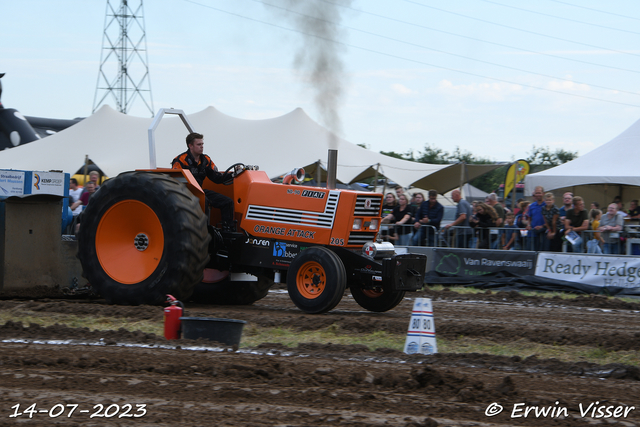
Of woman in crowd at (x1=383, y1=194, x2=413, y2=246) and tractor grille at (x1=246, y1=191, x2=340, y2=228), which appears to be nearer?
tractor grille at (x1=246, y1=191, x2=340, y2=228)

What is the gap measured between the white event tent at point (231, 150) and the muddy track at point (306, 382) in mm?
11867

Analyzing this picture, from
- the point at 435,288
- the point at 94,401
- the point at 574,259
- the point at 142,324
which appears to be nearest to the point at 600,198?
the point at 574,259

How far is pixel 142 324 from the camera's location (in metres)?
7.38

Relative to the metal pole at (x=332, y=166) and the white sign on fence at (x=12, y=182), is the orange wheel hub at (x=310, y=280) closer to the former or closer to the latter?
the metal pole at (x=332, y=166)

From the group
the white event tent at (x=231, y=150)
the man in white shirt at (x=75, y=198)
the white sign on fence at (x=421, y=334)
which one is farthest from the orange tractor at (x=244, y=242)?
the white event tent at (x=231, y=150)

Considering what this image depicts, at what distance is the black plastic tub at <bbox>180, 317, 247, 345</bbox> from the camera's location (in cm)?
636

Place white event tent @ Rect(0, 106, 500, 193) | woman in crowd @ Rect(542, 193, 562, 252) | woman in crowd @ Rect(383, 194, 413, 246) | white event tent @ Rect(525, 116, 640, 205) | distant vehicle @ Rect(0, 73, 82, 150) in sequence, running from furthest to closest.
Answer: distant vehicle @ Rect(0, 73, 82, 150), white event tent @ Rect(0, 106, 500, 193), white event tent @ Rect(525, 116, 640, 205), woman in crowd @ Rect(383, 194, 413, 246), woman in crowd @ Rect(542, 193, 562, 252)

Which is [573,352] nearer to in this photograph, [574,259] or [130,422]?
[130,422]

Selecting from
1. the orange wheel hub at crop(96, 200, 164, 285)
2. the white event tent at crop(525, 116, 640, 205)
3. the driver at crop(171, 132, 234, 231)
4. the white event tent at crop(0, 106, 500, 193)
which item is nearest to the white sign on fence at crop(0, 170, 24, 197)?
the white event tent at crop(0, 106, 500, 193)

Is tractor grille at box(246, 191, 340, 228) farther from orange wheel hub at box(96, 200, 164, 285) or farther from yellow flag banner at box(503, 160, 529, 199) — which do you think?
yellow flag banner at box(503, 160, 529, 199)

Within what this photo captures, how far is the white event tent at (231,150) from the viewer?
1905cm

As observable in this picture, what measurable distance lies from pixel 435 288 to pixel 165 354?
769 centimetres

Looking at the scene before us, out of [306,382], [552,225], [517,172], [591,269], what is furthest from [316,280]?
[517,172]

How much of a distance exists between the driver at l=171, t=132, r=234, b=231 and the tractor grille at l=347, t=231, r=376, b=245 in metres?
1.51
